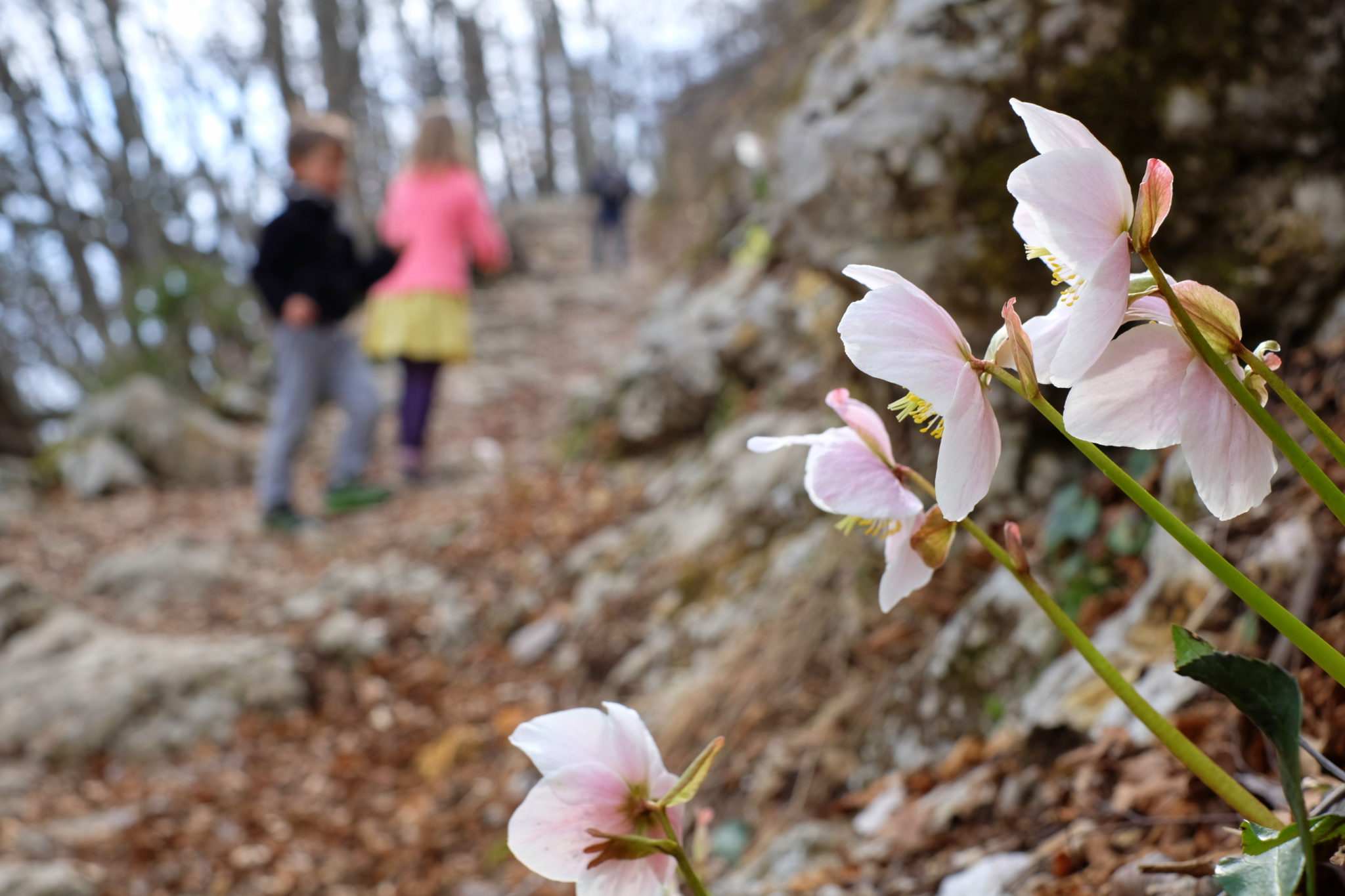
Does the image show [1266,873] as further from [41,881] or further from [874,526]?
[41,881]

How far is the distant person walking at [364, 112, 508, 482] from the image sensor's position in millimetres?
5590

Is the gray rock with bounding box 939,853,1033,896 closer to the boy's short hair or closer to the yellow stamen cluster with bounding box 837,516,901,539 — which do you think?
the yellow stamen cluster with bounding box 837,516,901,539

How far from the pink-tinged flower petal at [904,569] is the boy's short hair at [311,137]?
5091mm

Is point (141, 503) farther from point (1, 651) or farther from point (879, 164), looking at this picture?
point (879, 164)

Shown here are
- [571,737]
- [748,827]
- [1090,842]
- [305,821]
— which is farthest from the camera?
[305,821]

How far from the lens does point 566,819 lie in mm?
→ 731

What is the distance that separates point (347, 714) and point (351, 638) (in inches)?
18.6

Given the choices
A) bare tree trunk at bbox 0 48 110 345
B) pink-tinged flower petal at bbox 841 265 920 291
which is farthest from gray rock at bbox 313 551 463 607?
bare tree trunk at bbox 0 48 110 345

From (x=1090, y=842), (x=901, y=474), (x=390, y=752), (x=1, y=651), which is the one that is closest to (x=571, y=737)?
(x=901, y=474)

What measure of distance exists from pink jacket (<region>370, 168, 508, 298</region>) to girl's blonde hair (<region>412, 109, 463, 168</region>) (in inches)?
2.2

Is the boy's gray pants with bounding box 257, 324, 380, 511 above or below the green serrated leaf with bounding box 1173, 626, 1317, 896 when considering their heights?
below

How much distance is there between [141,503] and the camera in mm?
6297

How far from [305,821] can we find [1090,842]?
2.54 m

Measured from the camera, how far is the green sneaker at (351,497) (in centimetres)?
555
